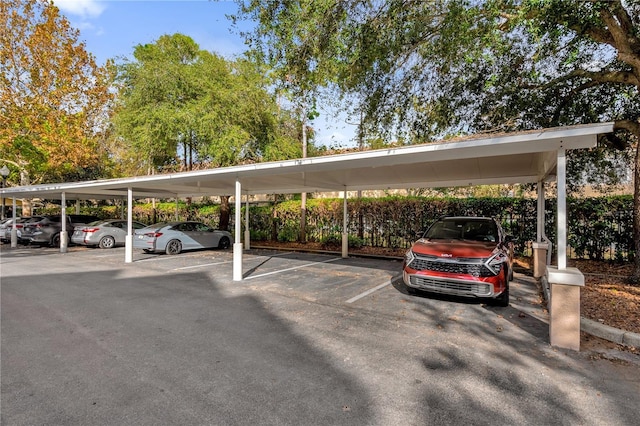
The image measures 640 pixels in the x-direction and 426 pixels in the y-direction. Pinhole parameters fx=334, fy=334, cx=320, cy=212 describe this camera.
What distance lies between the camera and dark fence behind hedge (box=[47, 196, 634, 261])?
9992 millimetres

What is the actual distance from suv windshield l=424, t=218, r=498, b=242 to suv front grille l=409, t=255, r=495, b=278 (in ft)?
4.02

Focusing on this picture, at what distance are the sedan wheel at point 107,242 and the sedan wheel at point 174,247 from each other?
4429 mm

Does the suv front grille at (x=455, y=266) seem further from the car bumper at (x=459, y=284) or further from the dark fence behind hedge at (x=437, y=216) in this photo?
the dark fence behind hedge at (x=437, y=216)

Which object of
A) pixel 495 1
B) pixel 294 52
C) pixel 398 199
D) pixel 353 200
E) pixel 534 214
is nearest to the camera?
pixel 495 1

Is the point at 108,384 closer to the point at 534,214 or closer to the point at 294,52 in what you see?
the point at 294,52

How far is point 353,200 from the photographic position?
1522cm

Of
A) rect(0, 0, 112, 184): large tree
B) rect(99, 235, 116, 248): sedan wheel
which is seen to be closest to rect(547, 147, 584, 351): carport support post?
rect(99, 235, 116, 248): sedan wheel

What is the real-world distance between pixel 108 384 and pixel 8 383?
3.22ft

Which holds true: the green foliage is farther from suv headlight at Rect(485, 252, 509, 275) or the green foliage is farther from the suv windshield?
suv headlight at Rect(485, 252, 509, 275)

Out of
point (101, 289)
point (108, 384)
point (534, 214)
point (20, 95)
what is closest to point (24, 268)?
point (101, 289)

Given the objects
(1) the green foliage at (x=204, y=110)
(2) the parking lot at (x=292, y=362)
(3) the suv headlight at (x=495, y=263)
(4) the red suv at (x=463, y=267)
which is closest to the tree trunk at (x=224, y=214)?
(1) the green foliage at (x=204, y=110)

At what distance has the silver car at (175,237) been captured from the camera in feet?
41.5

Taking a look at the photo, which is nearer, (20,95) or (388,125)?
(388,125)

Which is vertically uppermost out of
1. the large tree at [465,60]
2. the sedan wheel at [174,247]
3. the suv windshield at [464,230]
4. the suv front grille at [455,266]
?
the large tree at [465,60]
